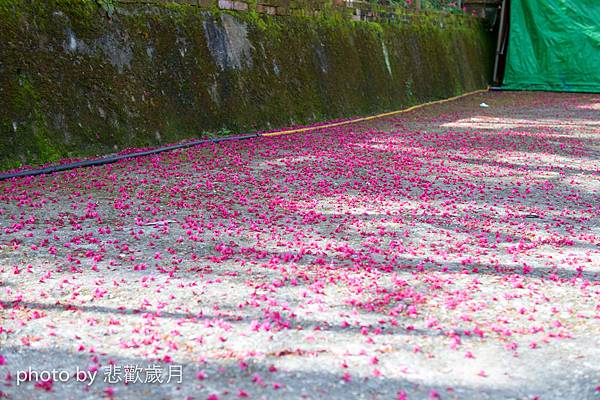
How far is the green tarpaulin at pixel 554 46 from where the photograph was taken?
48.4ft

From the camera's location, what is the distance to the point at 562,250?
3291 mm

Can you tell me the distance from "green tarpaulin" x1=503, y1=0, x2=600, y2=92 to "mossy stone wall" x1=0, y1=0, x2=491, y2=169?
584cm

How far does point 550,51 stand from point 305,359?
48.0 ft

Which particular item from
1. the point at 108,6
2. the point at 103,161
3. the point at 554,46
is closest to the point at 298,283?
the point at 103,161

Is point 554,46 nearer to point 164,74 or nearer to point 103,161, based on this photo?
point 164,74

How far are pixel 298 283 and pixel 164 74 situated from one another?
14.0 feet

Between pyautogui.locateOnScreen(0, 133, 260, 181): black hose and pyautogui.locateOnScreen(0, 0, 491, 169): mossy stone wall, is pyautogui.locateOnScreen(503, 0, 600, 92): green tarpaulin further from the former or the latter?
pyautogui.locateOnScreen(0, 133, 260, 181): black hose

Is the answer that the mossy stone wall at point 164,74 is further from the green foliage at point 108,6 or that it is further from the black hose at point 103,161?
the black hose at point 103,161

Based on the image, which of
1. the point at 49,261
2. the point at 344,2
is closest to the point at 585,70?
the point at 344,2

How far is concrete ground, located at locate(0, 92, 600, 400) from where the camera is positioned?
1937 millimetres

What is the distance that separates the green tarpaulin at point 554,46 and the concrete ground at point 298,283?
10460 millimetres

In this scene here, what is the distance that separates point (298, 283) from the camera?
2729 millimetres

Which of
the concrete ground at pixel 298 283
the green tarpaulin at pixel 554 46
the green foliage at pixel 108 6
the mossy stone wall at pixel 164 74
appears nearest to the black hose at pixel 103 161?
the concrete ground at pixel 298 283

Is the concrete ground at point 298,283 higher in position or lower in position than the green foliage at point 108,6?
lower
